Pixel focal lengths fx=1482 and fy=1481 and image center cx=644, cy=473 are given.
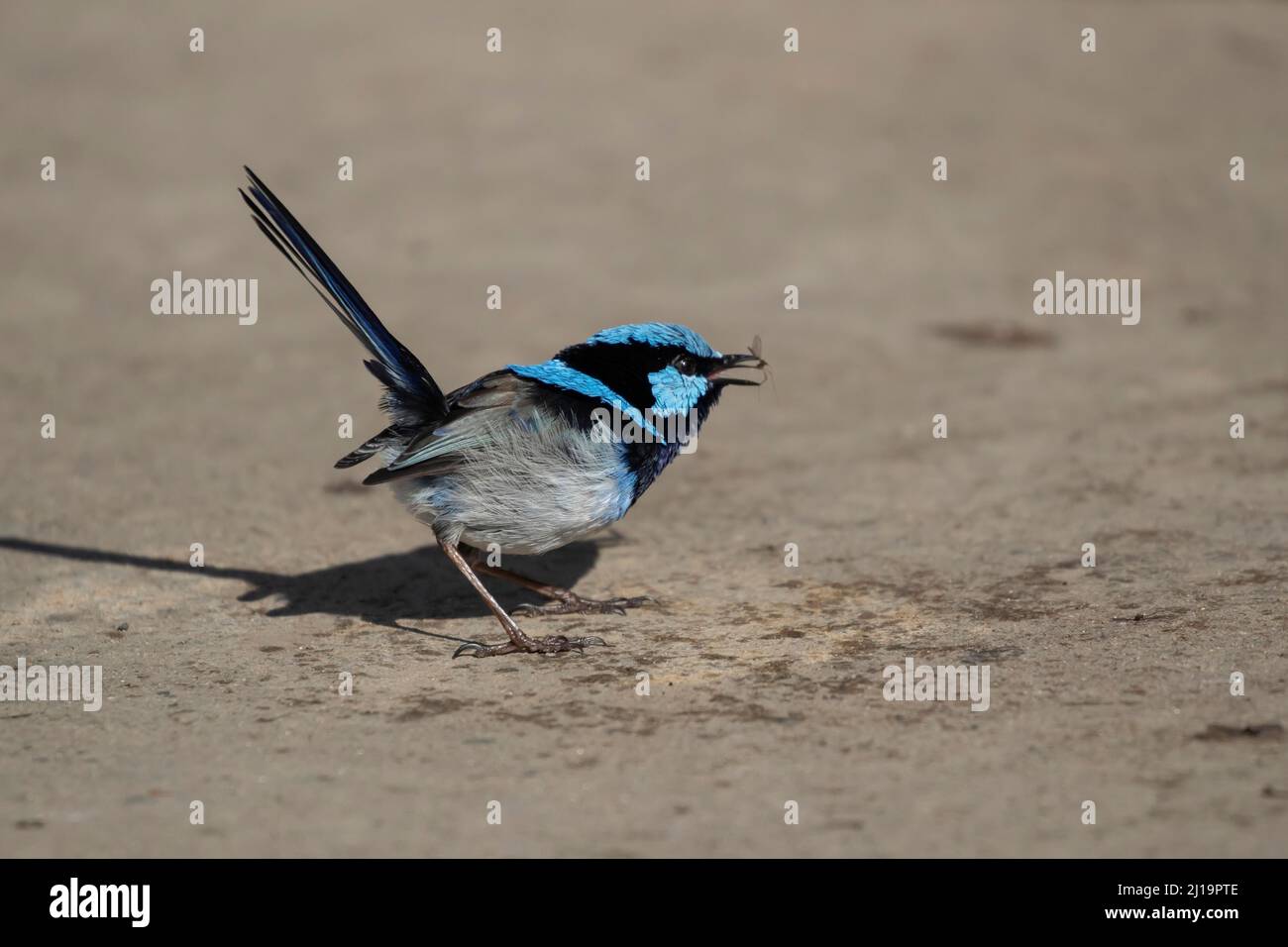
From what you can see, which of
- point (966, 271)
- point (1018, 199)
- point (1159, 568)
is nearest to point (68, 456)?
point (1159, 568)

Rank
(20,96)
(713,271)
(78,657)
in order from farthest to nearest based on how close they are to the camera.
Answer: (20,96) < (713,271) < (78,657)

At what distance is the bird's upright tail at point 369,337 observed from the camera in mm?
5414

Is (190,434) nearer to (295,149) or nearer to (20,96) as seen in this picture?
(295,149)

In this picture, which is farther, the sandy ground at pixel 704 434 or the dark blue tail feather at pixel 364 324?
the dark blue tail feather at pixel 364 324

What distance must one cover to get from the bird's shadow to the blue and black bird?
52 cm

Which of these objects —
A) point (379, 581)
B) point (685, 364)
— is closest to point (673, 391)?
point (685, 364)

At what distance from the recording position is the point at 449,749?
14.5ft

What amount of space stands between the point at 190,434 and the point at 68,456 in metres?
0.65

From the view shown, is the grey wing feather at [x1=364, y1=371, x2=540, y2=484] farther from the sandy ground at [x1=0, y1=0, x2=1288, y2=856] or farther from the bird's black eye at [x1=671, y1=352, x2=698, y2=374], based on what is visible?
the sandy ground at [x1=0, y1=0, x2=1288, y2=856]

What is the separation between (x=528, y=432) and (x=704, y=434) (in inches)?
113

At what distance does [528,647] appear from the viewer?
5.30m

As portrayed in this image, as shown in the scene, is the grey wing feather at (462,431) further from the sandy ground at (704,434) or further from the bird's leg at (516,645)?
the sandy ground at (704,434)

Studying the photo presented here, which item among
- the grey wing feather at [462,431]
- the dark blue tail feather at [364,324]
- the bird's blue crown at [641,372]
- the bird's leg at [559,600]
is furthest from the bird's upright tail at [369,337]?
the bird's leg at [559,600]

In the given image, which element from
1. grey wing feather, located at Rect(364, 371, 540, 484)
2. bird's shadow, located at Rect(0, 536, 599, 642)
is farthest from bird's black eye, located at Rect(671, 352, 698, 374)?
bird's shadow, located at Rect(0, 536, 599, 642)
